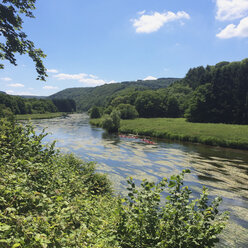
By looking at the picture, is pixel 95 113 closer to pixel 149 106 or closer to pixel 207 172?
pixel 149 106

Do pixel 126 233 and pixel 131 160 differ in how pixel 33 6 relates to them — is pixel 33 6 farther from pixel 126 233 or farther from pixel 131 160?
pixel 131 160

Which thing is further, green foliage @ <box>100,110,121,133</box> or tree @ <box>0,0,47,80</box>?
green foliage @ <box>100,110,121,133</box>

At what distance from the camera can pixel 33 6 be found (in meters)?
9.99

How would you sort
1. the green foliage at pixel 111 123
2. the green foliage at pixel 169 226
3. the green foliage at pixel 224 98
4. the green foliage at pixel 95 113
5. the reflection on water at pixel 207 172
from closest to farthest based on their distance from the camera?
the green foliage at pixel 169 226 → the reflection on water at pixel 207 172 → the green foliage at pixel 111 123 → the green foliage at pixel 224 98 → the green foliage at pixel 95 113

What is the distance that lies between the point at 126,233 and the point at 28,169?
389 centimetres

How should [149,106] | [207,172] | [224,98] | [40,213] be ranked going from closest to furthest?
[40,213], [207,172], [224,98], [149,106]

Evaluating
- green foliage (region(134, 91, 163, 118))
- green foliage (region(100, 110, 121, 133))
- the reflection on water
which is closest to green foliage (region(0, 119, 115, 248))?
the reflection on water

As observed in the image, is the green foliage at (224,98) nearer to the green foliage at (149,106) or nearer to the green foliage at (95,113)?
the green foliage at (149,106)

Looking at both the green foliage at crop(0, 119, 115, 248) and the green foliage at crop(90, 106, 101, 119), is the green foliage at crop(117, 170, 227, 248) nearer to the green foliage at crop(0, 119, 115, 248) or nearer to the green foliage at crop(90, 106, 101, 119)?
the green foliage at crop(0, 119, 115, 248)

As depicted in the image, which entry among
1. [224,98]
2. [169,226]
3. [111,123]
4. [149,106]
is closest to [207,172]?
[169,226]

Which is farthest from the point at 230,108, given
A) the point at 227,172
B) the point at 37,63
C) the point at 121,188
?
the point at 37,63

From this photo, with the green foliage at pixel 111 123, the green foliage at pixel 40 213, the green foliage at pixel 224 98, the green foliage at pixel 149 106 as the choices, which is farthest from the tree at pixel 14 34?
the green foliage at pixel 149 106

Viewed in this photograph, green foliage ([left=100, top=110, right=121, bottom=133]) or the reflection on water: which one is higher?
green foliage ([left=100, top=110, right=121, bottom=133])

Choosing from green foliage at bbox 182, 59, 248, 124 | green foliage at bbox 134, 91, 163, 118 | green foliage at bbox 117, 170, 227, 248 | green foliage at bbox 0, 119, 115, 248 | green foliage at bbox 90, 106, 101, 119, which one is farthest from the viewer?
green foliage at bbox 134, 91, 163, 118
